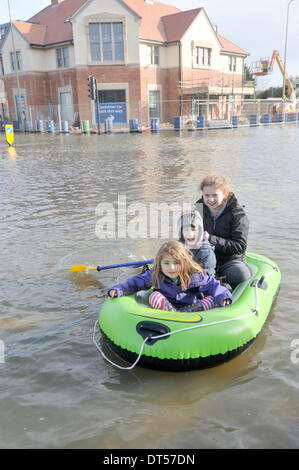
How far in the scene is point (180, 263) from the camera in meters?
3.65

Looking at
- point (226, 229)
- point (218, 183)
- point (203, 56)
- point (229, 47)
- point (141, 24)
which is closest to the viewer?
point (218, 183)

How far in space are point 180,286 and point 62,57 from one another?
3481 cm

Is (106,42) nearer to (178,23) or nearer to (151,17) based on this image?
(151,17)

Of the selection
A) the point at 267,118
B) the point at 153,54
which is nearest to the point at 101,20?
the point at 153,54

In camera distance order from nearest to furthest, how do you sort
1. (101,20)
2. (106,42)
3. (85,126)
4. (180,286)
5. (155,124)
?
(180,286) → (155,124) → (85,126) → (101,20) → (106,42)

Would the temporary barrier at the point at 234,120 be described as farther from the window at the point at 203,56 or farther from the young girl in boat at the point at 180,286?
the young girl in boat at the point at 180,286

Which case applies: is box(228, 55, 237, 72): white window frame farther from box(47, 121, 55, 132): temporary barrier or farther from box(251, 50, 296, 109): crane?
box(47, 121, 55, 132): temporary barrier

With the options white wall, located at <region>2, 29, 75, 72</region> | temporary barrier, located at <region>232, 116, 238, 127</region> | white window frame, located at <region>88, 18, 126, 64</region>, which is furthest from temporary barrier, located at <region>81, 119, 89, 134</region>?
temporary barrier, located at <region>232, 116, 238, 127</region>

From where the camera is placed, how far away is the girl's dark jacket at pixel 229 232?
174 inches

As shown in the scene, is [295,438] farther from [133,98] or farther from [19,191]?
[133,98]

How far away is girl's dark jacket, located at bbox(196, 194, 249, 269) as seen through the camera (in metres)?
4.42
